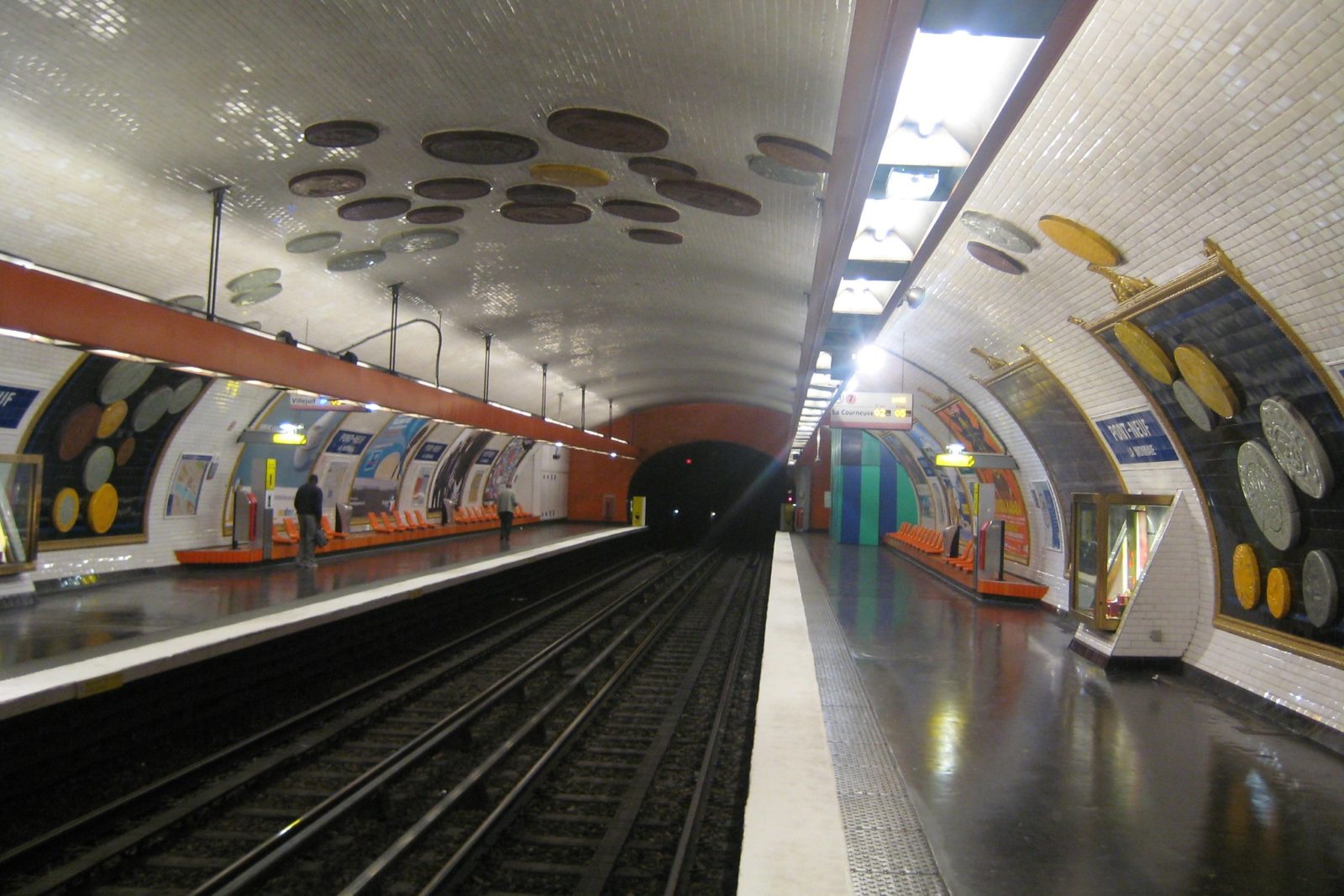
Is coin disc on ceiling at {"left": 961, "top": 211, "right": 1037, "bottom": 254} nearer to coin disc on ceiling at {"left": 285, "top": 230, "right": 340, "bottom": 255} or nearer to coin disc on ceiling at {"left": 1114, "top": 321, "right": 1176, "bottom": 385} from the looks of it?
coin disc on ceiling at {"left": 1114, "top": 321, "right": 1176, "bottom": 385}

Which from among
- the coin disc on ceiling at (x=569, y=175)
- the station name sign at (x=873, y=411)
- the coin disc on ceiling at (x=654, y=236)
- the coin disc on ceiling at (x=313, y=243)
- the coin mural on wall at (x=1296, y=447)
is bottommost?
the coin mural on wall at (x=1296, y=447)

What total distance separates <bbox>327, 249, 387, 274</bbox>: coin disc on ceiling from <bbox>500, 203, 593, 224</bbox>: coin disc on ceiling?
159 centimetres

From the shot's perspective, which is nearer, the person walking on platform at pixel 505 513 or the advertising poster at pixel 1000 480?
the advertising poster at pixel 1000 480

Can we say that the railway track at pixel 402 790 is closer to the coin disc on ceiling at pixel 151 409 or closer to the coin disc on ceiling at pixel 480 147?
the coin disc on ceiling at pixel 480 147

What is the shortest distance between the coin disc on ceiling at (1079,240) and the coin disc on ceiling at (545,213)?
363 centimetres

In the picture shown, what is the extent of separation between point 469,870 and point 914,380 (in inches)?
411

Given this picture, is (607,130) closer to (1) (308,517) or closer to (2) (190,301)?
(2) (190,301)

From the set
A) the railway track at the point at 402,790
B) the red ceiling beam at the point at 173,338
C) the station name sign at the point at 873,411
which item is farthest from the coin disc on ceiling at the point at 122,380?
the station name sign at the point at 873,411

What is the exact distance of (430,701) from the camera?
28.1 feet

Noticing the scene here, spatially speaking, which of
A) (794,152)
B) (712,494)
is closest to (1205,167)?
(794,152)

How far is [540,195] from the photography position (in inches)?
297

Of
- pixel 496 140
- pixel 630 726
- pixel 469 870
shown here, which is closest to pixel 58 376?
pixel 496 140

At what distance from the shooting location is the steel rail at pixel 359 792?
172 inches

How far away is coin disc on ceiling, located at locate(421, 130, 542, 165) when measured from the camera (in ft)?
20.4
